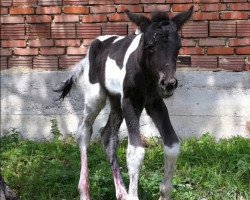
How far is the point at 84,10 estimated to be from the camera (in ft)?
23.6

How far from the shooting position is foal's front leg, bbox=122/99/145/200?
4703 mm

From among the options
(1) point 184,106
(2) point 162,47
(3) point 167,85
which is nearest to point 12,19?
(1) point 184,106

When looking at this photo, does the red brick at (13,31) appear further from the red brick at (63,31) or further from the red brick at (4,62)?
the red brick at (63,31)

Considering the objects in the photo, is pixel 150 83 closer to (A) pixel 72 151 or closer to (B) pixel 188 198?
(B) pixel 188 198

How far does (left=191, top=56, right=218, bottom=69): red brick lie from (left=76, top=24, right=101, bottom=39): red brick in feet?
3.92

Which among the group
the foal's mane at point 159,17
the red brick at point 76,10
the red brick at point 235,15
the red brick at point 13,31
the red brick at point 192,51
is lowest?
the red brick at point 192,51

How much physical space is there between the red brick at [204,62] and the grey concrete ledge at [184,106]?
85mm

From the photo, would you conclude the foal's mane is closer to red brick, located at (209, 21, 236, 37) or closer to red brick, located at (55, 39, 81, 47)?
red brick, located at (209, 21, 236, 37)

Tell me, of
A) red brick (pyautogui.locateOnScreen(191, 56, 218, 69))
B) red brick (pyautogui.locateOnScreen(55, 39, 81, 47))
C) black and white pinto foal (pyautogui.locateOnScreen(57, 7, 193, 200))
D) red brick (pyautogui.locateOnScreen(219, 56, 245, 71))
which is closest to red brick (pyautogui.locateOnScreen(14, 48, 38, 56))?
red brick (pyautogui.locateOnScreen(55, 39, 81, 47))

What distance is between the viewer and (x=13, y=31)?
7.39 metres

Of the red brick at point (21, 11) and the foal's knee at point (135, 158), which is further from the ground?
the red brick at point (21, 11)

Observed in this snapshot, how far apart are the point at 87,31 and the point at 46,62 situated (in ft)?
2.11

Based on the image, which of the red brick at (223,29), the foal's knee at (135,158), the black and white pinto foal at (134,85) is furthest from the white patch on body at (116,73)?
the red brick at (223,29)

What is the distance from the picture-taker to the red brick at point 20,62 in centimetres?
740
